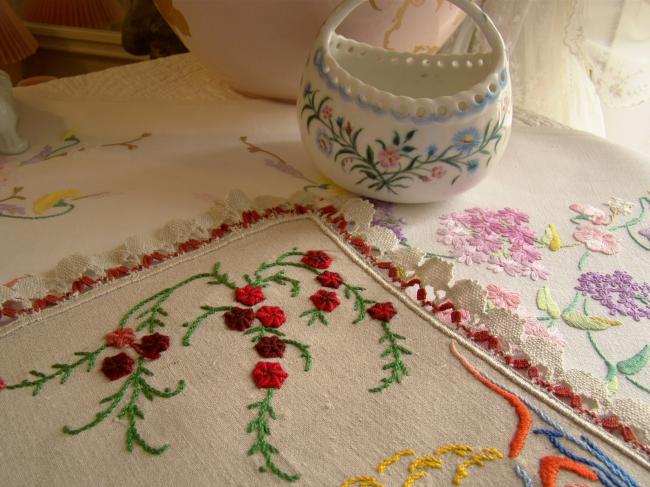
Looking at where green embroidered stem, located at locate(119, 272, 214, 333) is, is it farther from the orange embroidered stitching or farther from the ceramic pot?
the ceramic pot

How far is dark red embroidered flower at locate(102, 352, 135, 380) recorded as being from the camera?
1.21 ft

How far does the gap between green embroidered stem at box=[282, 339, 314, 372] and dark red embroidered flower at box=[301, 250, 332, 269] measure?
8cm

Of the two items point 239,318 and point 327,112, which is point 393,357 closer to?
point 239,318

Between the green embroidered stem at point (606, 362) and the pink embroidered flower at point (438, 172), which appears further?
the pink embroidered flower at point (438, 172)

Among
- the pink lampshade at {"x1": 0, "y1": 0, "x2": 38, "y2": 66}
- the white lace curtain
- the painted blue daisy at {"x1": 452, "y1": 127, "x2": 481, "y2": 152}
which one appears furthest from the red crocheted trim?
the pink lampshade at {"x1": 0, "y1": 0, "x2": 38, "y2": 66}

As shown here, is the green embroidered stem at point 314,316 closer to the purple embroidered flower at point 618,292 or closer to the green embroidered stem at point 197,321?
the green embroidered stem at point 197,321

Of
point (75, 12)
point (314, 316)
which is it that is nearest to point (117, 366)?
point (314, 316)

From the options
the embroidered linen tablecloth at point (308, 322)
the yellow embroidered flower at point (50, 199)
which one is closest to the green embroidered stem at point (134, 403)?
the embroidered linen tablecloth at point (308, 322)

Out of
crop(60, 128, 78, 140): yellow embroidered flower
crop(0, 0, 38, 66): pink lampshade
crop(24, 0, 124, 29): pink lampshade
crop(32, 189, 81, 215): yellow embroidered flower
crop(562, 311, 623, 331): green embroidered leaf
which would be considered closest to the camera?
crop(562, 311, 623, 331): green embroidered leaf

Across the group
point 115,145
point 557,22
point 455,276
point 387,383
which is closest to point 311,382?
point 387,383

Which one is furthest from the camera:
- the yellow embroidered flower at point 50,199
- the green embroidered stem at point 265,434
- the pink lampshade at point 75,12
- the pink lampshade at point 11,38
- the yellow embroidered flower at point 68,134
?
the pink lampshade at point 75,12

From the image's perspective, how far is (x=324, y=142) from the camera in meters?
0.53

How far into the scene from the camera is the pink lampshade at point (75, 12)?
118 cm

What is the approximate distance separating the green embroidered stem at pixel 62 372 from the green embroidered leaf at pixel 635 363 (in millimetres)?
319
